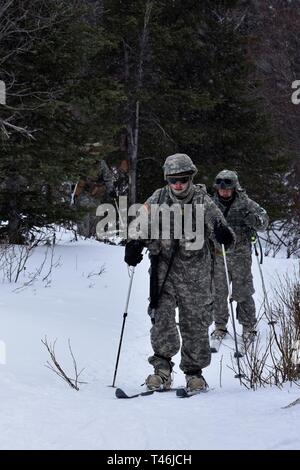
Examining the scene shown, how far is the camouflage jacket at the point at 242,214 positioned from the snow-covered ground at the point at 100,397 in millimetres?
1487

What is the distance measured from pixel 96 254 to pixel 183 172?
7462mm

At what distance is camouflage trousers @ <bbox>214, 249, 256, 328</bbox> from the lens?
25.8 ft

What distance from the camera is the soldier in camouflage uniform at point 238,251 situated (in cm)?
770

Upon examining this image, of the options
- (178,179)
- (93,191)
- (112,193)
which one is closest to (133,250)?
(178,179)

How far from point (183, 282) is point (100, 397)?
1145mm

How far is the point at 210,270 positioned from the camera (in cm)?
521

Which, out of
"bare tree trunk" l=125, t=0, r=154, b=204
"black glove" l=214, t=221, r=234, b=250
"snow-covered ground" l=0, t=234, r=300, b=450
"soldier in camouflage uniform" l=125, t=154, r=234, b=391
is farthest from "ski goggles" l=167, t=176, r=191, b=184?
"bare tree trunk" l=125, t=0, r=154, b=204

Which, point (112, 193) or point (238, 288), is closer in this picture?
point (238, 288)

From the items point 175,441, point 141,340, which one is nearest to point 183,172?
point 175,441

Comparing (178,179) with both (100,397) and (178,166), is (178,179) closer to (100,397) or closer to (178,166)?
(178,166)

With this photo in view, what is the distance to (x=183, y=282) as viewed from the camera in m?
5.09

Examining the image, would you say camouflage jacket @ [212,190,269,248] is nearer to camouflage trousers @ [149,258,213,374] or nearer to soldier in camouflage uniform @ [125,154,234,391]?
soldier in camouflage uniform @ [125,154,234,391]

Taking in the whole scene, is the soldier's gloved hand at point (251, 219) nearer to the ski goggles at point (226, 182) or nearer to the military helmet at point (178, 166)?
the ski goggles at point (226, 182)

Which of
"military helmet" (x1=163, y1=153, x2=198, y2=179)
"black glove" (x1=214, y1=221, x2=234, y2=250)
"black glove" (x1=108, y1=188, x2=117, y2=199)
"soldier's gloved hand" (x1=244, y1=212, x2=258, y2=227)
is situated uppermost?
"black glove" (x1=108, y1=188, x2=117, y2=199)
